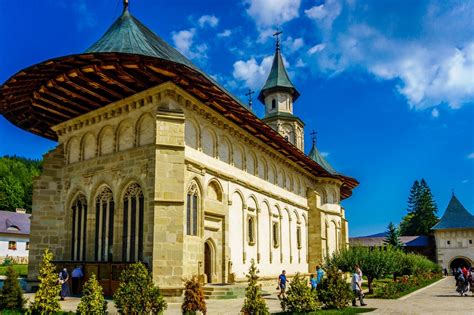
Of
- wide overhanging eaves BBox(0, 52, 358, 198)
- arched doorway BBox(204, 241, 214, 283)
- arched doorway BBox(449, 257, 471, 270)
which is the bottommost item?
arched doorway BBox(449, 257, 471, 270)

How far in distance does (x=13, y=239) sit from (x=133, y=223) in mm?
31441

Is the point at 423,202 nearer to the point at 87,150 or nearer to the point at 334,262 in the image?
the point at 334,262

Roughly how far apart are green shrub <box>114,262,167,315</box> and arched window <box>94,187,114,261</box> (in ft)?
22.3

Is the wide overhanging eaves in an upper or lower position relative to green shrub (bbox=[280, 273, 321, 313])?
upper

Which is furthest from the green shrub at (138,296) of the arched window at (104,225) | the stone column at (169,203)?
the arched window at (104,225)

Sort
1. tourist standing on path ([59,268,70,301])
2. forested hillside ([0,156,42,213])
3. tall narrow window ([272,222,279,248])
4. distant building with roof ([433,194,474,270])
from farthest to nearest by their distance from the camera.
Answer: forested hillside ([0,156,42,213]), distant building with roof ([433,194,474,270]), tall narrow window ([272,222,279,248]), tourist standing on path ([59,268,70,301])

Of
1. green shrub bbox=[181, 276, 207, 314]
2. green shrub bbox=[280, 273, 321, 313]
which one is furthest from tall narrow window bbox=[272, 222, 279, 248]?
green shrub bbox=[181, 276, 207, 314]

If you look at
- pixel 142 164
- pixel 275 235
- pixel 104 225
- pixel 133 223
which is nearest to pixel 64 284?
pixel 104 225

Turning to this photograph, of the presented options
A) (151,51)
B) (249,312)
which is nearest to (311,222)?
(151,51)

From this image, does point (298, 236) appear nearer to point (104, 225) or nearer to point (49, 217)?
point (104, 225)

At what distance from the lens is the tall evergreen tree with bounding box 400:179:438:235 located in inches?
2574

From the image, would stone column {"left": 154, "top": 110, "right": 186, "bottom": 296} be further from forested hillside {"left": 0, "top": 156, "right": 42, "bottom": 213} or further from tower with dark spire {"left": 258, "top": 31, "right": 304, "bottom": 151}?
forested hillside {"left": 0, "top": 156, "right": 42, "bottom": 213}

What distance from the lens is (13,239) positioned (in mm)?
41156

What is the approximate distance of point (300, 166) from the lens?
27781mm
